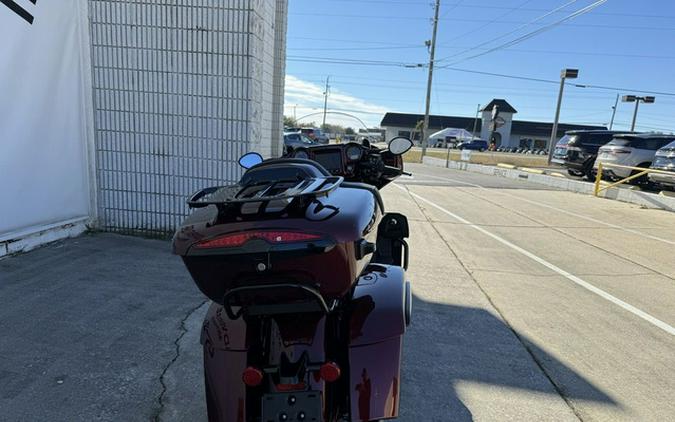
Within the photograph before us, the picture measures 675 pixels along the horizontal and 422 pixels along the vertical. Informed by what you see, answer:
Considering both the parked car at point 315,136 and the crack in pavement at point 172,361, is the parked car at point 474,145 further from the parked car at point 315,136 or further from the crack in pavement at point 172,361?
the crack in pavement at point 172,361

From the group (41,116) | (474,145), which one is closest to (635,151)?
(41,116)

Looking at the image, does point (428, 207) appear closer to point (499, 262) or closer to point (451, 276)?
point (499, 262)

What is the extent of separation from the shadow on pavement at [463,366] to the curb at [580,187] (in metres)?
10.1

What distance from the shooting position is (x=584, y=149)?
16.3m

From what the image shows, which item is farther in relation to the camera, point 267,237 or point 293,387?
point 293,387

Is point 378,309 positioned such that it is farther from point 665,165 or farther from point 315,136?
point 315,136

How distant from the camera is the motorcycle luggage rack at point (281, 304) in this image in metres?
1.59

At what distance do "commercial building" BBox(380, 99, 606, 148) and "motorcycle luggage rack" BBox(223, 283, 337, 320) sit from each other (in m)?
70.0

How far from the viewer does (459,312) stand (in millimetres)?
4105

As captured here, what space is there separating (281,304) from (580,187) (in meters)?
15.3

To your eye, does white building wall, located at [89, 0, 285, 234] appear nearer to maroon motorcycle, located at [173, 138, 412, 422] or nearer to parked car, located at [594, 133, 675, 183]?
maroon motorcycle, located at [173, 138, 412, 422]

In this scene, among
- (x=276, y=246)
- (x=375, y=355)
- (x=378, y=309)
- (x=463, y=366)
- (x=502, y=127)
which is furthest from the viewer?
(x=502, y=127)

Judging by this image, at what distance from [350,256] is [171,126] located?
4.48m

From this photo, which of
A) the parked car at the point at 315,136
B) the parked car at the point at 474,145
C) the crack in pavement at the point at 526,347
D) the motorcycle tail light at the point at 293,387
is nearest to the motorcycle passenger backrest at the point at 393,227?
the crack in pavement at the point at 526,347
